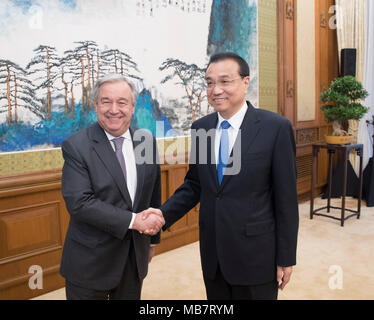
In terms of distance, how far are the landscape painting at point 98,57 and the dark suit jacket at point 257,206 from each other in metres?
1.94

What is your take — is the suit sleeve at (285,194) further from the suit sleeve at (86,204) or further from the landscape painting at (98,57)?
the landscape painting at (98,57)

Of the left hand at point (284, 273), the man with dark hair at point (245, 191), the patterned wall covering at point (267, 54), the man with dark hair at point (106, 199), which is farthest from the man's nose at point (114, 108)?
the patterned wall covering at point (267, 54)

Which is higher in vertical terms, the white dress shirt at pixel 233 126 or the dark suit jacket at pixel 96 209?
the white dress shirt at pixel 233 126

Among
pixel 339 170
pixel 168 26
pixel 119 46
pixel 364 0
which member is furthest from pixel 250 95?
pixel 364 0

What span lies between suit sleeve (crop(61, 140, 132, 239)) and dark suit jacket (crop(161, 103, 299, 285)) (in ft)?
1.44

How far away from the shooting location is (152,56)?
3.96 metres

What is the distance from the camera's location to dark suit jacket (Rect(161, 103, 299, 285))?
173 cm

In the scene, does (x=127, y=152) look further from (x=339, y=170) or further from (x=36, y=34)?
(x=339, y=170)

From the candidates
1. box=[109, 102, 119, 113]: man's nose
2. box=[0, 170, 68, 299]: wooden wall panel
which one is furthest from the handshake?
box=[0, 170, 68, 299]: wooden wall panel

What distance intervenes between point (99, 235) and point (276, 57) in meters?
4.48

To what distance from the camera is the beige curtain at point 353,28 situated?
624cm

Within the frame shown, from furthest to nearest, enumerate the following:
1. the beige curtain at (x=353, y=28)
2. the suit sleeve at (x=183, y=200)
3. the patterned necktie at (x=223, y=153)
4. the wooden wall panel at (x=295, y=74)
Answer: the beige curtain at (x=353, y=28), the wooden wall panel at (x=295, y=74), the suit sleeve at (x=183, y=200), the patterned necktie at (x=223, y=153)

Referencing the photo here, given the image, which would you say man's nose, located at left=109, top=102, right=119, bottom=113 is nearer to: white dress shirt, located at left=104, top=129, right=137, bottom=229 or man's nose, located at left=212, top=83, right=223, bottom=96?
white dress shirt, located at left=104, top=129, right=137, bottom=229

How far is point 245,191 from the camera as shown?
5.70 feet
